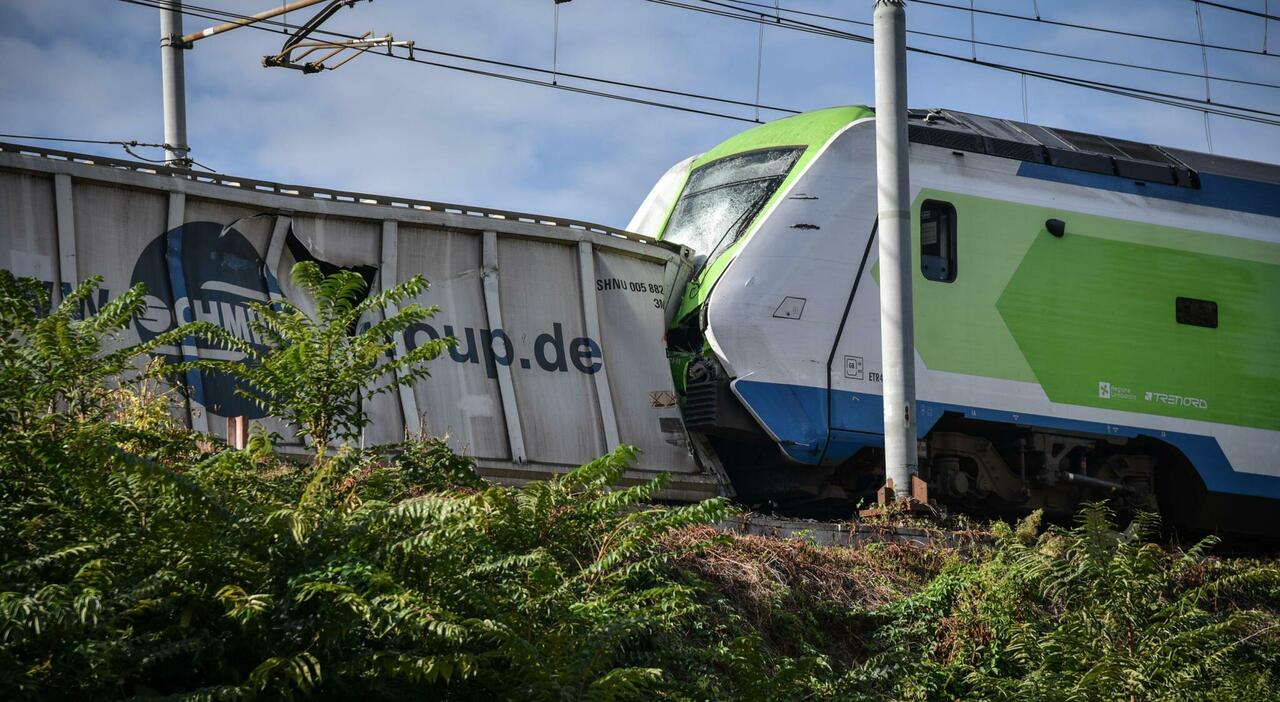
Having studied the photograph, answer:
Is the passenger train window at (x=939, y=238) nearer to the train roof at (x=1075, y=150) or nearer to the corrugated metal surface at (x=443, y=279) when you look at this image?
the train roof at (x=1075, y=150)

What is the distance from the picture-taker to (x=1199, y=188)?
48.7 ft

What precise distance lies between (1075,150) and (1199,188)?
1651 millimetres

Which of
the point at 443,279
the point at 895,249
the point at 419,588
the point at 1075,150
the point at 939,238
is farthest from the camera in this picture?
the point at 1075,150

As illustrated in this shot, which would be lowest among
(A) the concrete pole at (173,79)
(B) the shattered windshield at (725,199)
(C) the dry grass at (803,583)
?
(C) the dry grass at (803,583)

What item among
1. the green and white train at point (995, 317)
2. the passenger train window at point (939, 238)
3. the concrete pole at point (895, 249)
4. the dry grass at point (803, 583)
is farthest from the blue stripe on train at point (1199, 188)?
the dry grass at point (803, 583)

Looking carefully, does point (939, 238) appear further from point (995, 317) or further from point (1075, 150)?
point (1075, 150)

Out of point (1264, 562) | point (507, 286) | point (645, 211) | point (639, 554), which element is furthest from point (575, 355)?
point (1264, 562)

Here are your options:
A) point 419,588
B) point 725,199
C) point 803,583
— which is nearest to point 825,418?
point 725,199

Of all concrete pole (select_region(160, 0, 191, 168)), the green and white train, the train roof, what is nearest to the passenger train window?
the green and white train

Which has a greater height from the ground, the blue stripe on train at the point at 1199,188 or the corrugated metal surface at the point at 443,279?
the blue stripe on train at the point at 1199,188

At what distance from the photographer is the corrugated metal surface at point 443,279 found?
34.3 feet

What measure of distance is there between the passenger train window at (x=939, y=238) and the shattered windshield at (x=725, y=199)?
146cm

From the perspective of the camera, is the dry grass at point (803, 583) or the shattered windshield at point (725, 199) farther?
the shattered windshield at point (725, 199)

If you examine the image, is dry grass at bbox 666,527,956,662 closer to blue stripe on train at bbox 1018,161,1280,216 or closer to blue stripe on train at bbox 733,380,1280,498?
blue stripe on train at bbox 733,380,1280,498
